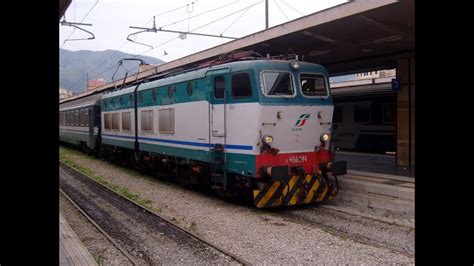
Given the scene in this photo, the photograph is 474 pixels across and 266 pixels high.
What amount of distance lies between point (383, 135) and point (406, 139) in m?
5.82

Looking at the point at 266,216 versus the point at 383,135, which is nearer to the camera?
the point at 266,216

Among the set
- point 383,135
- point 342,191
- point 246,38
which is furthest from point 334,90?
point 342,191

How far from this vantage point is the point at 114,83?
26375mm

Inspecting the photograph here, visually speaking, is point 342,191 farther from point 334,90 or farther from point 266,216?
point 334,90

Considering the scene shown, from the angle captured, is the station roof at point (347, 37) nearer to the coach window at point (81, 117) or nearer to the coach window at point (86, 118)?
the coach window at point (86, 118)

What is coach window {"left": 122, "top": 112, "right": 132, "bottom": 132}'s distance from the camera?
1615 cm

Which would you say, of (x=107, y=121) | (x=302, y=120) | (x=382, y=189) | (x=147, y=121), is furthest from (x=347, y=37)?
(x=107, y=121)

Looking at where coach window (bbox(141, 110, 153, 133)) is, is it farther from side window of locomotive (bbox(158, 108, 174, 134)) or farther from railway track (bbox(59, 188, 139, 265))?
railway track (bbox(59, 188, 139, 265))

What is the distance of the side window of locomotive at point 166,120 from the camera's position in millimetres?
12266

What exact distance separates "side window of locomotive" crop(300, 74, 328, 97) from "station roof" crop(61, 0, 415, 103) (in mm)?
1341

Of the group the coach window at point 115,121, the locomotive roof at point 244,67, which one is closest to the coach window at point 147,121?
the locomotive roof at point 244,67

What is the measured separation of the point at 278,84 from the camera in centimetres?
931

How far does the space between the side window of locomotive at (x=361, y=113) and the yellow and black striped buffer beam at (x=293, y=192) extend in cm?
1078
